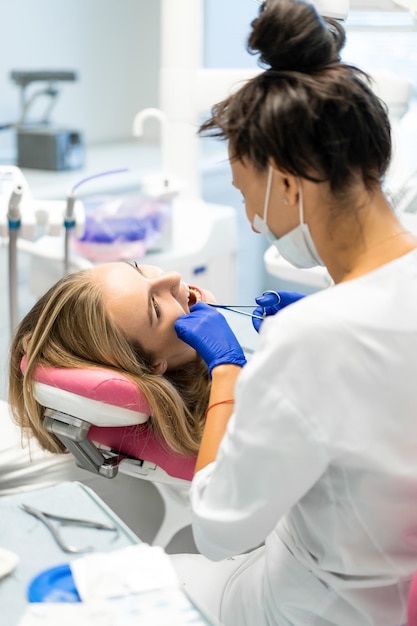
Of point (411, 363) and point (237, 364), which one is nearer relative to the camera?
point (411, 363)

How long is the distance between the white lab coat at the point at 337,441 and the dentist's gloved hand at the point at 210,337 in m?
0.26

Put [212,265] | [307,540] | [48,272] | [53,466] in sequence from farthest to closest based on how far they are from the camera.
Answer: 1. [212,265]
2. [48,272]
3. [53,466]
4. [307,540]

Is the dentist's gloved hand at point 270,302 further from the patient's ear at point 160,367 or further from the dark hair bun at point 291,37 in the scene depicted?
the dark hair bun at point 291,37

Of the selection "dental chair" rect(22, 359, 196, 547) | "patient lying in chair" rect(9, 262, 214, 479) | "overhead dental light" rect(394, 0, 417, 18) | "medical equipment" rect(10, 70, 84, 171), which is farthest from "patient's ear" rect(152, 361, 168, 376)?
"medical equipment" rect(10, 70, 84, 171)

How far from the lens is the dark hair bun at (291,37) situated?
1.00 m

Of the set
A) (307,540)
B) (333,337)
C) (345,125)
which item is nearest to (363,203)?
(345,125)

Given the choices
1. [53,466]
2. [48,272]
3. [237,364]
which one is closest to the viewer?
[237,364]

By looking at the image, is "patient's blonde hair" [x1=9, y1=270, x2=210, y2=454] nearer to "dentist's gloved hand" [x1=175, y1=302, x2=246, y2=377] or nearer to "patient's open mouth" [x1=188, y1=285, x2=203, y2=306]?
"dentist's gloved hand" [x1=175, y1=302, x2=246, y2=377]

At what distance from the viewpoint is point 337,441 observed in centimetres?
92

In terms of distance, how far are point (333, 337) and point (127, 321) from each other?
2.05 feet

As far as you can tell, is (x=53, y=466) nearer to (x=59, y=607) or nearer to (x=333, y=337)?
(x=59, y=607)

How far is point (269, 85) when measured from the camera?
101cm

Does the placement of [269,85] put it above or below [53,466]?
above

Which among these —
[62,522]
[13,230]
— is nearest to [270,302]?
[62,522]
